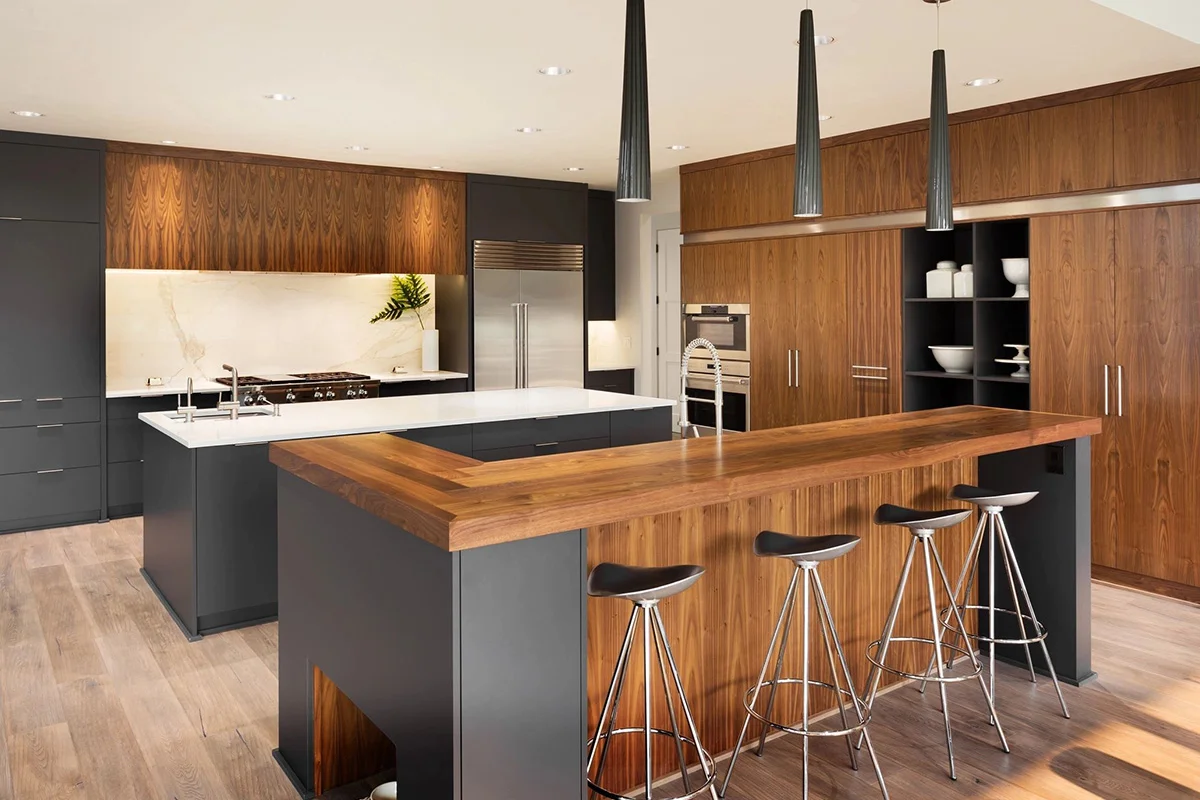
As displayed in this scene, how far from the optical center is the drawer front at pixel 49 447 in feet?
18.3

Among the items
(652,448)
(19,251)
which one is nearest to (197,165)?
(19,251)

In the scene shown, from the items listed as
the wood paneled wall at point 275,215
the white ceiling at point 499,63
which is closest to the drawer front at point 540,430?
the white ceiling at point 499,63

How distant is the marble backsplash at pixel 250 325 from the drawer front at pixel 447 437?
119 inches

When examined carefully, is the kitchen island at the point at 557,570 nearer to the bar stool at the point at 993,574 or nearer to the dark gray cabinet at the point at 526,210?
the bar stool at the point at 993,574

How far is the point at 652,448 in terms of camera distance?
111 inches

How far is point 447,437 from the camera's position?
446 cm

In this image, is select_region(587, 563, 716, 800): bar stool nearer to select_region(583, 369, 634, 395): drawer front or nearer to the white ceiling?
the white ceiling

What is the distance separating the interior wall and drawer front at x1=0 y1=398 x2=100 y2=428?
4.41 meters

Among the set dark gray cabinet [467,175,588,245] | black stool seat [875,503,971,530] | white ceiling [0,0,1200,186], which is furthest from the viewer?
dark gray cabinet [467,175,588,245]

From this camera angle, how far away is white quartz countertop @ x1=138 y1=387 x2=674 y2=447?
398 centimetres

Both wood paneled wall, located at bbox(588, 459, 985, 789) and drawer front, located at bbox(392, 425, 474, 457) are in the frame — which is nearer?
wood paneled wall, located at bbox(588, 459, 985, 789)

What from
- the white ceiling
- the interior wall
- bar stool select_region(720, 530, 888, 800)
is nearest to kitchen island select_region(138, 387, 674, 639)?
the white ceiling

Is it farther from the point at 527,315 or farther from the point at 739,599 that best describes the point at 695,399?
the point at 527,315

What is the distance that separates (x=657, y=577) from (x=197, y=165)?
519 cm
